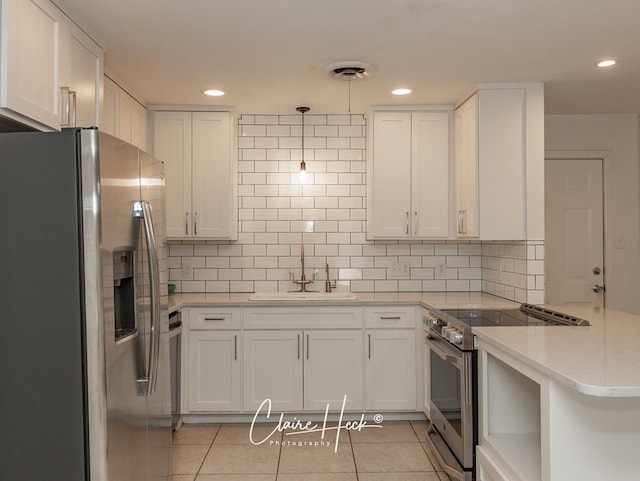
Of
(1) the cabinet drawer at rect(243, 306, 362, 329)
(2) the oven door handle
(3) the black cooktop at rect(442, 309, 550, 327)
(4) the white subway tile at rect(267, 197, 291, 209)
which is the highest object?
(4) the white subway tile at rect(267, 197, 291, 209)

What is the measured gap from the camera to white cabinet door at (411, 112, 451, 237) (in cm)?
407

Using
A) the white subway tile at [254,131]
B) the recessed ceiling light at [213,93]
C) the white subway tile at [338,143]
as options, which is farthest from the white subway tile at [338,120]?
the recessed ceiling light at [213,93]

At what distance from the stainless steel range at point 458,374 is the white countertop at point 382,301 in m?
0.23

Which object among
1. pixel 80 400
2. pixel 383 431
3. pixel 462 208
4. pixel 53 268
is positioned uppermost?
pixel 462 208

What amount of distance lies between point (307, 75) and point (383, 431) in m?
2.48

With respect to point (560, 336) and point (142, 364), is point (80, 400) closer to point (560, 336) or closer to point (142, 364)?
point (142, 364)

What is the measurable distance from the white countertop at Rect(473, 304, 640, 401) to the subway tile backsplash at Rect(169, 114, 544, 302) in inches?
63.0

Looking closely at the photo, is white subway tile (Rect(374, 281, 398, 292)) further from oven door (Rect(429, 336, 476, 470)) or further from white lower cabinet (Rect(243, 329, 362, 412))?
oven door (Rect(429, 336, 476, 470))

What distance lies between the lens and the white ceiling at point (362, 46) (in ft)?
7.78

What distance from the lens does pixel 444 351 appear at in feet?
9.83

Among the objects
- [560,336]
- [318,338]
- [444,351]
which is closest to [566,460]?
[560,336]

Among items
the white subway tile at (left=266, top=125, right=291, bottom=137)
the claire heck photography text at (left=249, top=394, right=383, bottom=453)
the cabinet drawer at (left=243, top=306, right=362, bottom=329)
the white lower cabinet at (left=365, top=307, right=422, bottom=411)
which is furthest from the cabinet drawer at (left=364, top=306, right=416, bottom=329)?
the white subway tile at (left=266, top=125, right=291, bottom=137)

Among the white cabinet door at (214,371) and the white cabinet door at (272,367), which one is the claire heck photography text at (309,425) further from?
the white cabinet door at (214,371)

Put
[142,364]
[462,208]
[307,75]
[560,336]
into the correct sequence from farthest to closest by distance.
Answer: [462,208]
[307,75]
[560,336]
[142,364]
